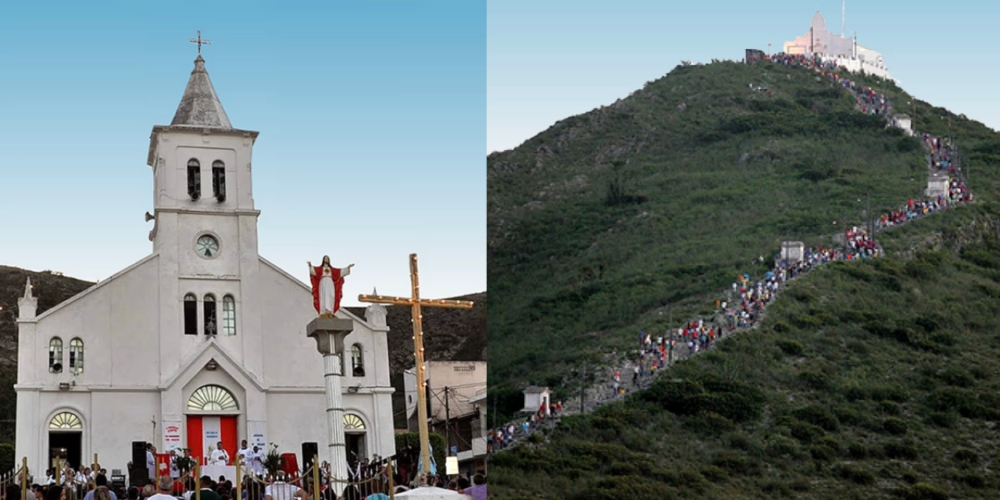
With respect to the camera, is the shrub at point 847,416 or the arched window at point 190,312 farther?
the shrub at point 847,416

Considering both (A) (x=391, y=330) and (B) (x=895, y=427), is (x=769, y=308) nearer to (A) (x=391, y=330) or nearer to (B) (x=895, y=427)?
(B) (x=895, y=427)

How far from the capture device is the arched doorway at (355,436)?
2869cm

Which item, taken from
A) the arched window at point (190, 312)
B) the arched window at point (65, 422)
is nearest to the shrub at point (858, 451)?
the arched window at point (190, 312)

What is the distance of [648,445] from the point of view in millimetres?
54531

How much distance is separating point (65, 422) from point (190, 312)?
9.17 feet

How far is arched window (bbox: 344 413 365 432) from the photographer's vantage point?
28.7 meters

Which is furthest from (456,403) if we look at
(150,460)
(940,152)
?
(940,152)

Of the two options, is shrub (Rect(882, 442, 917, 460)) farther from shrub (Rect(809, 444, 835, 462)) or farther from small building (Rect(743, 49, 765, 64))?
small building (Rect(743, 49, 765, 64))

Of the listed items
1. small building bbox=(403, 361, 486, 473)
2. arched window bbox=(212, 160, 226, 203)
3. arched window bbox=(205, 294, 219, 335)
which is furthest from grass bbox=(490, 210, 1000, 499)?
arched window bbox=(212, 160, 226, 203)

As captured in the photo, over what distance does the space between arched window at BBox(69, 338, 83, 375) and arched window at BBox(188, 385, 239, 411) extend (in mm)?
2040

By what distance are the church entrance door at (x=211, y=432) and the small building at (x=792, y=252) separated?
4687 cm

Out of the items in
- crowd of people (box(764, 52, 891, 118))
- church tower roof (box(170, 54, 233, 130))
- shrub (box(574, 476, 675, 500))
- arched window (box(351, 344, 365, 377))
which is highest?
crowd of people (box(764, 52, 891, 118))

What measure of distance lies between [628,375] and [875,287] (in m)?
14.8

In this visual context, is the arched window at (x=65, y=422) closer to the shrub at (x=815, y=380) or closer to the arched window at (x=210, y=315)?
the arched window at (x=210, y=315)
